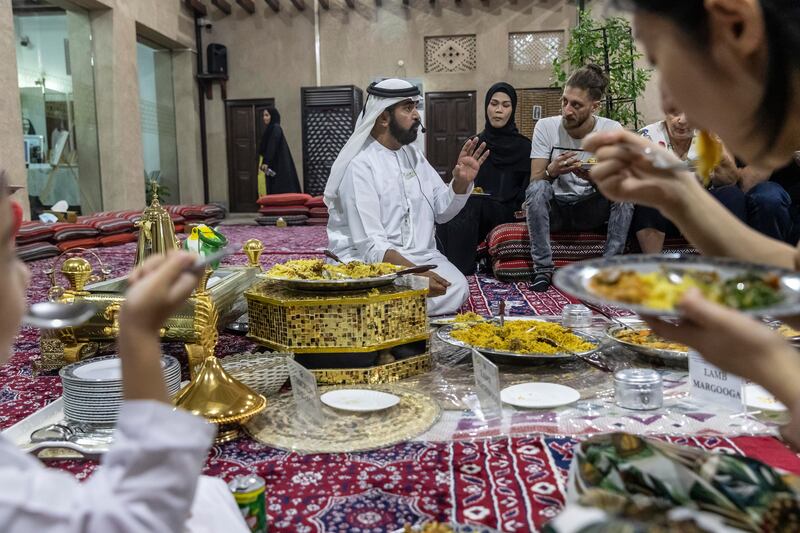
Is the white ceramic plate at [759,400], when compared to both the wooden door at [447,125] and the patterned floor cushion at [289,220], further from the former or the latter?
the wooden door at [447,125]

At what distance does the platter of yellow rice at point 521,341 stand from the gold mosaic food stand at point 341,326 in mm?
198

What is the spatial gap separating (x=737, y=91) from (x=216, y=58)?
461 inches

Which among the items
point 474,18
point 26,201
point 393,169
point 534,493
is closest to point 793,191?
point 393,169

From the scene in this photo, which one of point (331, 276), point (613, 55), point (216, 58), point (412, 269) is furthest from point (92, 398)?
point (216, 58)

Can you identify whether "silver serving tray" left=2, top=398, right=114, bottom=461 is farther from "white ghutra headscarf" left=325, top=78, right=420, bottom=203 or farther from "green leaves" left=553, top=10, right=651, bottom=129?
"green leaves" left=553, top=10, right=651, bottom=129

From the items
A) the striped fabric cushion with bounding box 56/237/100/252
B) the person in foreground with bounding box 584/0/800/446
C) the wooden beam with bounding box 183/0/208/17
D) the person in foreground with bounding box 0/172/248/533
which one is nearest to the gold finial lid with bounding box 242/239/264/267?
the person in foreground with bounding box 0/172/248/533

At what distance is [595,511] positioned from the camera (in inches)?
30.0

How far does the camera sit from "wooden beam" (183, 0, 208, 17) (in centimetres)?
1106

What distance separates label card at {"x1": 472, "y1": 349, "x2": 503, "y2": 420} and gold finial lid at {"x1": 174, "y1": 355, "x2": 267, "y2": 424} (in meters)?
0.57

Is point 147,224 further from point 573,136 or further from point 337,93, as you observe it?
point 337,93

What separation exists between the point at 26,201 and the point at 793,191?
6995mm

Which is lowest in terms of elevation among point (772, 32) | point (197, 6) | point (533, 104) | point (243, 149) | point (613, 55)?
point (772, 32)

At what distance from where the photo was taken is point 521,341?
6.97 feet

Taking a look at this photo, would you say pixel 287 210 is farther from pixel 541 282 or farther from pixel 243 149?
pixel 541 282
